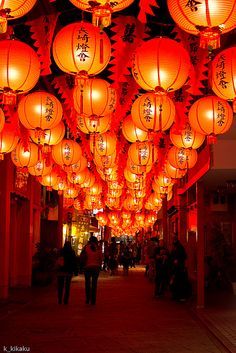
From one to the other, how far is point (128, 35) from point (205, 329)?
6.39 m

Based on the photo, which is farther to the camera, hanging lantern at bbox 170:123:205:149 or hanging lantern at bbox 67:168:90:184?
hanging lantern at bbox 67:168:90:184

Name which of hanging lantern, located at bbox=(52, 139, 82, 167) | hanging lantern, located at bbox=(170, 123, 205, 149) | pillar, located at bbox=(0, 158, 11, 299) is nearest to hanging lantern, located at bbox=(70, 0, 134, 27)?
hanging lantern, located at bbox=(170, 123, 205, 149)

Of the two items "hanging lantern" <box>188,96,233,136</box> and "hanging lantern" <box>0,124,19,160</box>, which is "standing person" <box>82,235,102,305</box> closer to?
"hanging lantern" <box>0,124,19,160</box>

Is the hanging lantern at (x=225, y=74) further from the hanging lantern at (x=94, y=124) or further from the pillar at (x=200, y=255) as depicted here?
the pillar at (x=200, y=255)

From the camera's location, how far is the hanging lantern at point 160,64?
805cm

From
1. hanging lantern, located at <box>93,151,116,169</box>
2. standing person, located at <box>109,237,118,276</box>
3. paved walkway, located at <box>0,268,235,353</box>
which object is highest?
hanging lantern, located at <box>93,151,116,169</box>

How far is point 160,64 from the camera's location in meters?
8.04

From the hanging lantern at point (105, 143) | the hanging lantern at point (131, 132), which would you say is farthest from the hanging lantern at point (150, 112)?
the hanging lantern at point (105, 143)

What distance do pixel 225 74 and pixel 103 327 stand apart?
6225mm

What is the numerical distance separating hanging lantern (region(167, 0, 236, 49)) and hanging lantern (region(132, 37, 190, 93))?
1744mm

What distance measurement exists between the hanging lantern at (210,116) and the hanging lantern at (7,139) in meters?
4.30

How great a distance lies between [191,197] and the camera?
2241 centimetres

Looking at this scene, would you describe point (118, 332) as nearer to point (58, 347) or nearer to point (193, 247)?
point (58, 347)

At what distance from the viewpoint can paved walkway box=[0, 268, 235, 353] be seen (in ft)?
32.6
